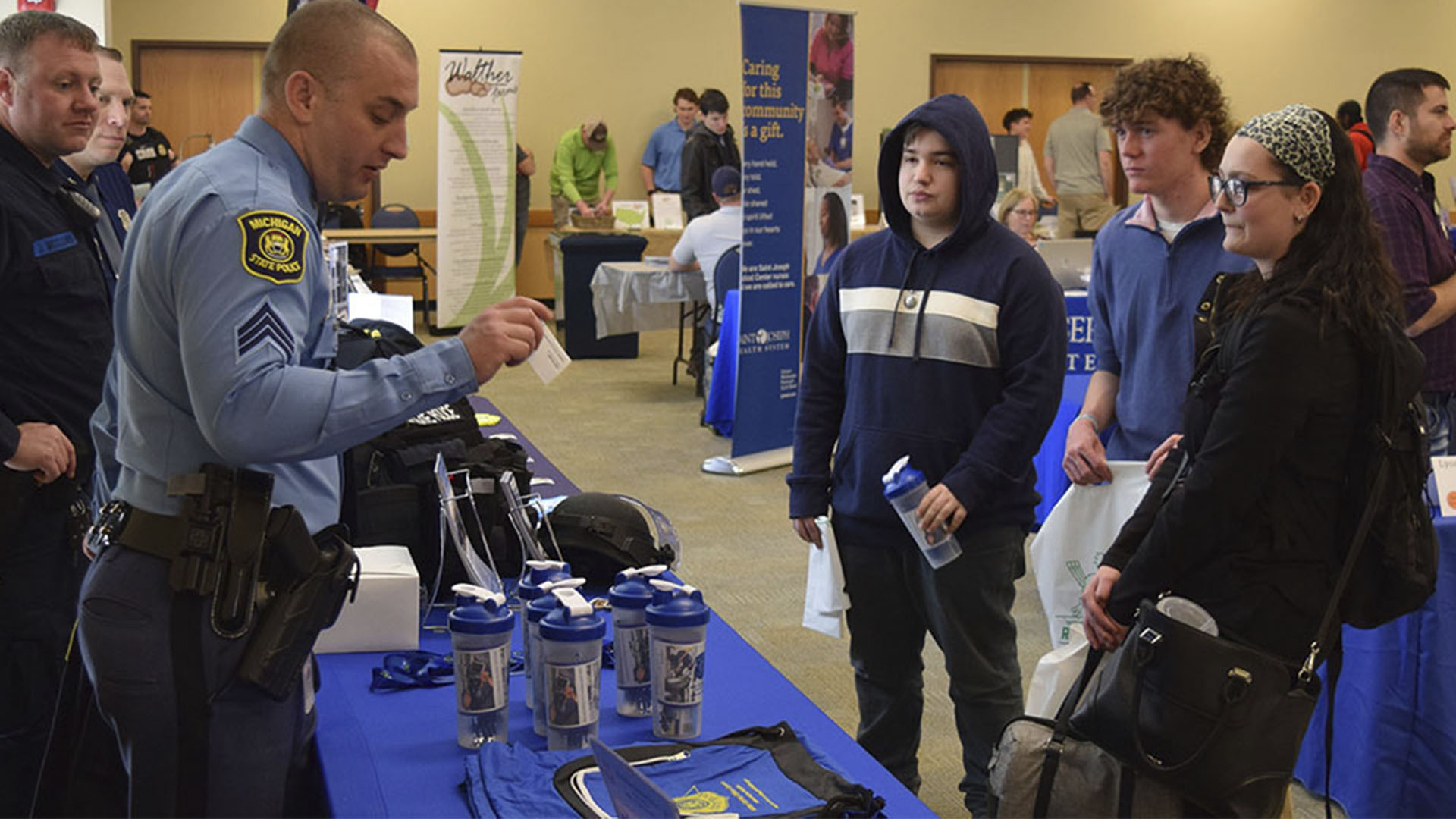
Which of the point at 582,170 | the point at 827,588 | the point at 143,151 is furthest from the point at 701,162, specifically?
the point at 827,588

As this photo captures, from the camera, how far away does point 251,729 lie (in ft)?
5.24

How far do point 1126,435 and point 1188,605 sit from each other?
0.87 m

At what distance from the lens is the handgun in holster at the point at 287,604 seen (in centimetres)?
157

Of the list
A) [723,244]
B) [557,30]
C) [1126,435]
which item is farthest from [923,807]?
[557,30]

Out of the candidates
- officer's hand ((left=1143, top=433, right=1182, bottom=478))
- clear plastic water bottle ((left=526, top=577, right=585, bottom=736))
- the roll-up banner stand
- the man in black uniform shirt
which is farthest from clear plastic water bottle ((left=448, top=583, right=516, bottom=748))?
the man in black uniform shirt

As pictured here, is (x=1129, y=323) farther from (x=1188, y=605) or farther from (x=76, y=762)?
(x=76, y=762)

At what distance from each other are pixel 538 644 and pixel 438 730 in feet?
0.64

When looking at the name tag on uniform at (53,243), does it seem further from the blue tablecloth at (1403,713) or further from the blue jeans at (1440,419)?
the blue jeans at (1440,419)

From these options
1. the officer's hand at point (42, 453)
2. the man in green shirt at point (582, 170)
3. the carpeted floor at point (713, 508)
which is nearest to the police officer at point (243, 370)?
the carpeted floor at point (713, 508)

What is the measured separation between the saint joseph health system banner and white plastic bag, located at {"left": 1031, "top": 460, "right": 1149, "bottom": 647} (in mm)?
7464

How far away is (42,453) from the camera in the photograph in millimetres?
2389

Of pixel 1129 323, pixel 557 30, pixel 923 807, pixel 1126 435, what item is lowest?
pixel 923 807

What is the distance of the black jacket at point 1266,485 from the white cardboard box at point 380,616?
1113 mm

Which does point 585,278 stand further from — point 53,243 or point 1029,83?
point 53,243
